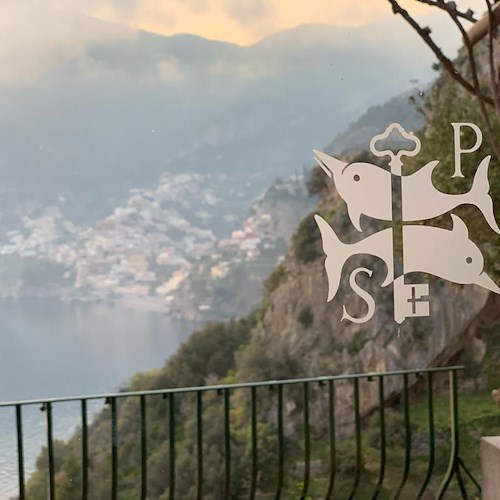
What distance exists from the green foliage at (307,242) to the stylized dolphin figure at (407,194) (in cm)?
18

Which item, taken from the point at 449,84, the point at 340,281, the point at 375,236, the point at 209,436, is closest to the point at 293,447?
the point at 209,436

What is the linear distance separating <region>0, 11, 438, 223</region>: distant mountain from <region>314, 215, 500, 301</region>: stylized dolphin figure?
1.33 feet

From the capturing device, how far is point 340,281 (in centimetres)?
346

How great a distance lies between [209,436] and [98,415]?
0.47 meters

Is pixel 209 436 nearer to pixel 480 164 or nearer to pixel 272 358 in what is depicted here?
pixel 272 358

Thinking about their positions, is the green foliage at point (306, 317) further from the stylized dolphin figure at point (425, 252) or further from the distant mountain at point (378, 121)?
the distant mountain at point (378, 121)

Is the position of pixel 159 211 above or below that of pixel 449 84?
below

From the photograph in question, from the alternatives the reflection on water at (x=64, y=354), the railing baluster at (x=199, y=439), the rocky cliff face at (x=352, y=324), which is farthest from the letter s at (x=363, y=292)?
the railing baluster at (x=199, y=439)

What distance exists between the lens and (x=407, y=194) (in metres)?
3.38

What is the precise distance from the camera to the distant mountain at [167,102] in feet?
11.0

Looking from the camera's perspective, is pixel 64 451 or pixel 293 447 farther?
pixel 293 447

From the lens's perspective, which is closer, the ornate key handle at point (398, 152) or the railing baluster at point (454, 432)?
the railing baluster at point (454, 432)

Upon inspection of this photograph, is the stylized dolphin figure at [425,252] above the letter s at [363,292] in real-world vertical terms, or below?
above

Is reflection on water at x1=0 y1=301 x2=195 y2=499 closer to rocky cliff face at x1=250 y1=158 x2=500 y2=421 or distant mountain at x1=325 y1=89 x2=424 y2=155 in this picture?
rocky cliff face at x1=250 y1=158 x2=500 y2=421
